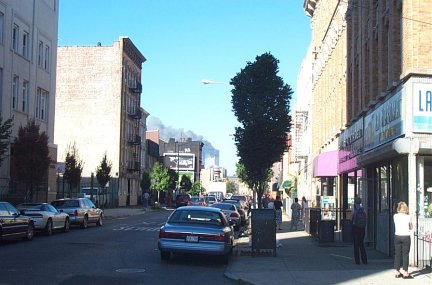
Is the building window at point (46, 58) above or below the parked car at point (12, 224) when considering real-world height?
above

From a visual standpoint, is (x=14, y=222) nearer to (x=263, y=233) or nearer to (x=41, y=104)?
(x=263, y=233)

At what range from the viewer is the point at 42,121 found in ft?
132

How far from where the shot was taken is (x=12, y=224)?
19547 millimetres

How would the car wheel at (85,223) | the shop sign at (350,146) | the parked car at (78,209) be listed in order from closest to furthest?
the shop sign at (350,146) < the parked car at (78,209) < the car wheel at (85,223)

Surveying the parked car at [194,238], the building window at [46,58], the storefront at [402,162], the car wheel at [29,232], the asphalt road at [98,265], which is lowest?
the asphalt road at [98,265]

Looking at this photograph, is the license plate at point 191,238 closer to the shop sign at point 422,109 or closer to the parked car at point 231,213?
the shop sign at point 422,109

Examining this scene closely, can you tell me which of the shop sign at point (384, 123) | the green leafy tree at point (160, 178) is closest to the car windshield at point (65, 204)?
the shop sign at point (384, 123)

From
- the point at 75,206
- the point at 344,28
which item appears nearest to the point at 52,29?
the point at 75,206

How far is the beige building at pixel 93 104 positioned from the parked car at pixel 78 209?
3537cm

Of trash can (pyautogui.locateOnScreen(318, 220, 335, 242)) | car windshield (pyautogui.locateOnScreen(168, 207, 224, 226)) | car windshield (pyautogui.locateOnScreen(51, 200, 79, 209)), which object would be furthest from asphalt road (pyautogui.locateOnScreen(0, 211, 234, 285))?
car windshield (pyautogui.locateOnScreen(51, 200, 79, 209))

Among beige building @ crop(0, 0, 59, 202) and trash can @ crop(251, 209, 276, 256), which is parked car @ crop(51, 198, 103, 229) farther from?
trash can @ crop(251, 209, 276, 256)

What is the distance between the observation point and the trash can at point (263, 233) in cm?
1720

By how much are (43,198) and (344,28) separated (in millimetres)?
22986

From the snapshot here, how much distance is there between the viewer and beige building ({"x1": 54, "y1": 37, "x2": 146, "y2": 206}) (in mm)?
65938
